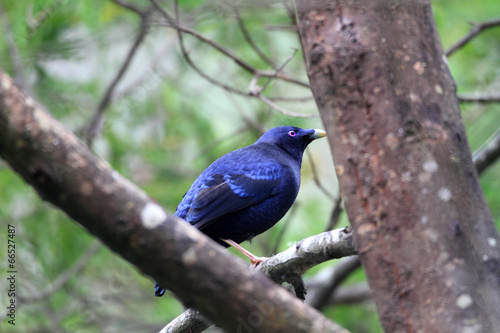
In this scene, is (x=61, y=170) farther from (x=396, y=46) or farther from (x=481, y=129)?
(x=481, y=129)

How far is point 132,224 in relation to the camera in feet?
5.78

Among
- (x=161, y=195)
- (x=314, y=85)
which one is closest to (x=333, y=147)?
(x=314, y=85)

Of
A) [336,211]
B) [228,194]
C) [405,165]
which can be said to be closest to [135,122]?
[228,194]

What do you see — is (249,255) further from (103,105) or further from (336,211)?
(103,105)

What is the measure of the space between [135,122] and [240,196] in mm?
3130

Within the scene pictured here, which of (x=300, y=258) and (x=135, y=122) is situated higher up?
(x=135, y=122)

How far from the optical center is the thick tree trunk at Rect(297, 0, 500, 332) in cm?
213

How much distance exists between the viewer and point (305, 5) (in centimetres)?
252

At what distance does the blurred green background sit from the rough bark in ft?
10.9

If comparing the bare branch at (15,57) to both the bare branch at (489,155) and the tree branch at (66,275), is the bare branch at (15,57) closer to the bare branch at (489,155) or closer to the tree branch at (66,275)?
the tree branch at (66,275)

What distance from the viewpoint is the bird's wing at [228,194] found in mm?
4059

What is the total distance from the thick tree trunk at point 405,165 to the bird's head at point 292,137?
8.21ft

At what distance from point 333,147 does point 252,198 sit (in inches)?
73.4

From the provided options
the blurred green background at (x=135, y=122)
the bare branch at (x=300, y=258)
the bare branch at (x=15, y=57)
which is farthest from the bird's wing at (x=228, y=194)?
the bare branch at (x=15, y=57)
